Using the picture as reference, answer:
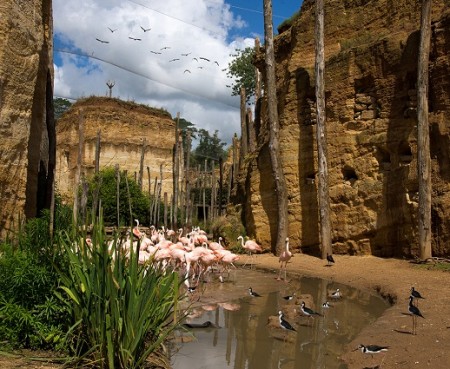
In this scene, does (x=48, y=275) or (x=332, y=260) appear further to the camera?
(x=332, y=260)

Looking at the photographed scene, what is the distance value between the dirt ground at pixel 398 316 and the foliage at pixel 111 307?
51 centimetres

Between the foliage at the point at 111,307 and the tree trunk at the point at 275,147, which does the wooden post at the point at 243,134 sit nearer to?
the tree trunk at the point at 275,147

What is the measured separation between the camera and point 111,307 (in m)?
4.65

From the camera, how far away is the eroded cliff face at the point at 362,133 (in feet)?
47.1

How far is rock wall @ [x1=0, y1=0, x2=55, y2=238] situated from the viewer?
7.81 m

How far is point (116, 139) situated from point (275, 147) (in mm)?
23896

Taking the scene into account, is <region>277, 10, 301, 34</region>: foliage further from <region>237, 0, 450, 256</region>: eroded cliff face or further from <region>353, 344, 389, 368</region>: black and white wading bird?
<region>353, 344, 389, 368</region>: black and white wading bird

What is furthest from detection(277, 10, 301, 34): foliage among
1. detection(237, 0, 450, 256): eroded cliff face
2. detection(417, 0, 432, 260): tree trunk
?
detection(417, 0, 432, 260): tree trunk

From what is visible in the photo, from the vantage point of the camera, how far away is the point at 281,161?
59.5 ft

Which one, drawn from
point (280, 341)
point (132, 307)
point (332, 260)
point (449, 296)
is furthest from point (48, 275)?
point (332, 260)

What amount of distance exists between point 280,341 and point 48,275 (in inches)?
136

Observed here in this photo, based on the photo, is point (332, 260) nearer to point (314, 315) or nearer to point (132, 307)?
point (314, 315)

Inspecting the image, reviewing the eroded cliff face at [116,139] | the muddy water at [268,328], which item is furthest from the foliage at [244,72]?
the muddy water at [268,328]

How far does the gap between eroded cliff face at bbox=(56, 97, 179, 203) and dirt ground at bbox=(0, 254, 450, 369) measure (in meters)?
25.9
